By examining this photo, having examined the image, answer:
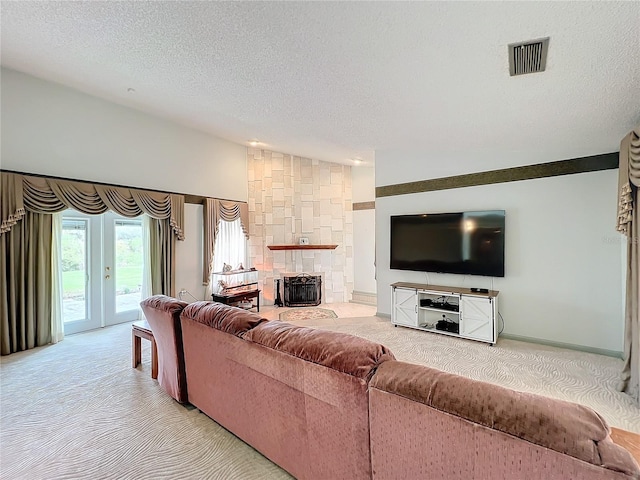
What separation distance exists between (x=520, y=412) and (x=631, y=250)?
2781 millimetres

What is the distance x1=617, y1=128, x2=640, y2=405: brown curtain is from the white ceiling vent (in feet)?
3.42

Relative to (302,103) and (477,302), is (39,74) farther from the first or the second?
(477,302)

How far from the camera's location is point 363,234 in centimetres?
663

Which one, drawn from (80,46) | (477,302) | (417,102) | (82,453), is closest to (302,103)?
(417,102)

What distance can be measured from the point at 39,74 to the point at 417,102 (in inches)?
179

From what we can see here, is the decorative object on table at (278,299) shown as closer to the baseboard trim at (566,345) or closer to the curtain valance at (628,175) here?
the baseboard trim at (566,345)

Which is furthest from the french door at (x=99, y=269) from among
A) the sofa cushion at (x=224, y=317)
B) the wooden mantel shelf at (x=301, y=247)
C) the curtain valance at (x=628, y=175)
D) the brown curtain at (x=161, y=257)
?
the curtain valance at (x=628, y=175)

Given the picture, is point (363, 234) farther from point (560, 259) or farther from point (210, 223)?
point (560, 259)

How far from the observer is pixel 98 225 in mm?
4434

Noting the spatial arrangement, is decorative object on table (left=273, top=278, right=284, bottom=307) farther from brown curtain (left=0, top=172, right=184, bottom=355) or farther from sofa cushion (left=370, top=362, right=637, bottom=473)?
sofa cushion (left=370, top=362, right=637, bottom=473)

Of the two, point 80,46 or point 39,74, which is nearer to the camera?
point 80,46

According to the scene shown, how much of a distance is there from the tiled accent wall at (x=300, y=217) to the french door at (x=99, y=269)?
219 cm

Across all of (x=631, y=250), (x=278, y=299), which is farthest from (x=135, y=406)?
(x=631, y=250)

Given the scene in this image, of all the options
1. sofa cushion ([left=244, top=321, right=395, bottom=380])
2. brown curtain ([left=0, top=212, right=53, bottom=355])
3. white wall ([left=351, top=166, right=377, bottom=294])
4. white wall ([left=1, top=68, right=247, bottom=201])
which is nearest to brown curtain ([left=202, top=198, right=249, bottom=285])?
white wall ([left=1, top=68, right=247, bottom=201])
